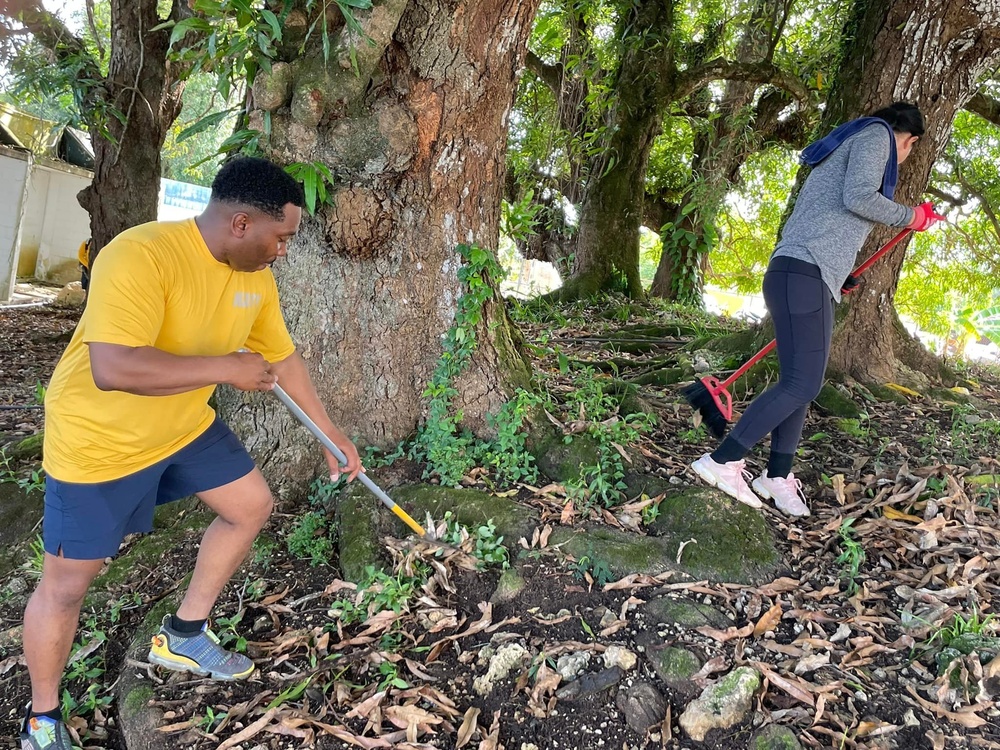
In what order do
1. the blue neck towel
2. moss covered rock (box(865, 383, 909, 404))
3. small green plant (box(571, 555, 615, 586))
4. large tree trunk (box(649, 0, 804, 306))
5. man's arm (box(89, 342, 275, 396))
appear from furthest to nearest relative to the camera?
large tree trunk (box(649, 0, 804, 306))
moss covered rock (box(865, 383, 909, 404))
the blue neck towel
small green plant (box(571, 555, 615, 586))
man's arm (box(89, 342, 275, 396))

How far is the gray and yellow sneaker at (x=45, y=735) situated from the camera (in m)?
2.15

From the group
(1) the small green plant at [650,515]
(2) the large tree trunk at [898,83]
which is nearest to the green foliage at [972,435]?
(2) the large tree trunk at [898,83]

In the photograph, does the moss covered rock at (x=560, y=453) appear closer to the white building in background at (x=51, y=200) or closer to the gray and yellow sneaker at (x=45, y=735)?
the gray and yellow sneaker at (x=45, y=735)

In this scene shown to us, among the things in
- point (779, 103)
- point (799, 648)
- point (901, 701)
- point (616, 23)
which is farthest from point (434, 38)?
point (779, 103)

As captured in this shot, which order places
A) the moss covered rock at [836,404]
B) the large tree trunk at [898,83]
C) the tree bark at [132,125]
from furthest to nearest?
the tree bark at [132,125] < the moss covered rock at [836,404] < the large tree trunk at [898,83]

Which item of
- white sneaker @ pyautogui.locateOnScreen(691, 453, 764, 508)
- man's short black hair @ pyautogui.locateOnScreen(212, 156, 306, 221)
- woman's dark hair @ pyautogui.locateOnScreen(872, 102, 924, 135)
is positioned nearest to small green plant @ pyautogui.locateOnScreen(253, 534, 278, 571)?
man's short black hair @ pyautogui.locateOnScreen(212, 156, 306, 221)

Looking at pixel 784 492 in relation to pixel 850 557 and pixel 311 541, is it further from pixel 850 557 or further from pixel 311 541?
pixel 311 541

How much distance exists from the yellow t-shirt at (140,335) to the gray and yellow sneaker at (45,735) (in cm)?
78

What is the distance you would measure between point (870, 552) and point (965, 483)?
2.65ft

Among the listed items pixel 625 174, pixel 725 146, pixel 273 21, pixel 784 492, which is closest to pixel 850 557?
pixel 784 492

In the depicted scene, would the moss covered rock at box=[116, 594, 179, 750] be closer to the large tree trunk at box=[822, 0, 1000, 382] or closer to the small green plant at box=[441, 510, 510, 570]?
the small green plant at box=[441, 510, 510, 570]

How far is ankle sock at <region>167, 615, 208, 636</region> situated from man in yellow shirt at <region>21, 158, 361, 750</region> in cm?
14

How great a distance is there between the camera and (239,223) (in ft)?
7.00

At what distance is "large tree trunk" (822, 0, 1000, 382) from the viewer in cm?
403
